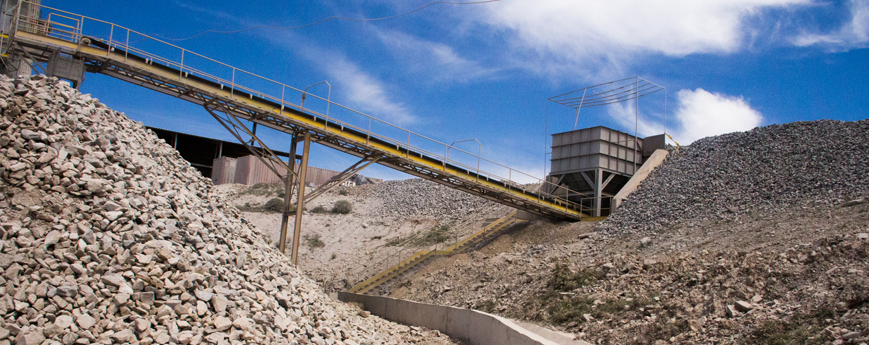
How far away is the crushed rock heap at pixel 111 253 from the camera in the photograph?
28.1 ft

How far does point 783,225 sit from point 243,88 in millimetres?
17322

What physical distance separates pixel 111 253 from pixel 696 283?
12110 mm

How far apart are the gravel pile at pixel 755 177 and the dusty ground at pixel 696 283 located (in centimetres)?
113

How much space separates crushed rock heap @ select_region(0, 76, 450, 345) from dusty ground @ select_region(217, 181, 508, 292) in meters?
14.3

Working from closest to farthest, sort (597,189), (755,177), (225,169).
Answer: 1. (755,177)
2. (597,189)
3. (225,169)

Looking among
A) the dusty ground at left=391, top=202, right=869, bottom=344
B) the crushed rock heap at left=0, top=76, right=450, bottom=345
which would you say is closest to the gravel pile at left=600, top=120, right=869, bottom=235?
the dusty ground at left=391, top=202, right=869, bottom=344

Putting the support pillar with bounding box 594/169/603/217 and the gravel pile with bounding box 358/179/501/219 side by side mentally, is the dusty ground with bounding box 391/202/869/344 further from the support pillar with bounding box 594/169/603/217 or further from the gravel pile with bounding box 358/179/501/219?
the gravel pile with bounding box 358/179/501/219

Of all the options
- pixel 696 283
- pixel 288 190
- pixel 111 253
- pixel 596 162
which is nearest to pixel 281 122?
pixel 288 190

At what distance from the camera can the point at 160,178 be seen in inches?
469

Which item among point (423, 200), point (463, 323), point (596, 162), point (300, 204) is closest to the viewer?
point (463, 323)

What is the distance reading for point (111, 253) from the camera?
9320 millimetres

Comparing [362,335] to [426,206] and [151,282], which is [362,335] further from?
[426,206]

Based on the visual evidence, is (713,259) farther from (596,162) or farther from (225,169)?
(225,169)

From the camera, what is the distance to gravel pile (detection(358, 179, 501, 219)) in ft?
119
